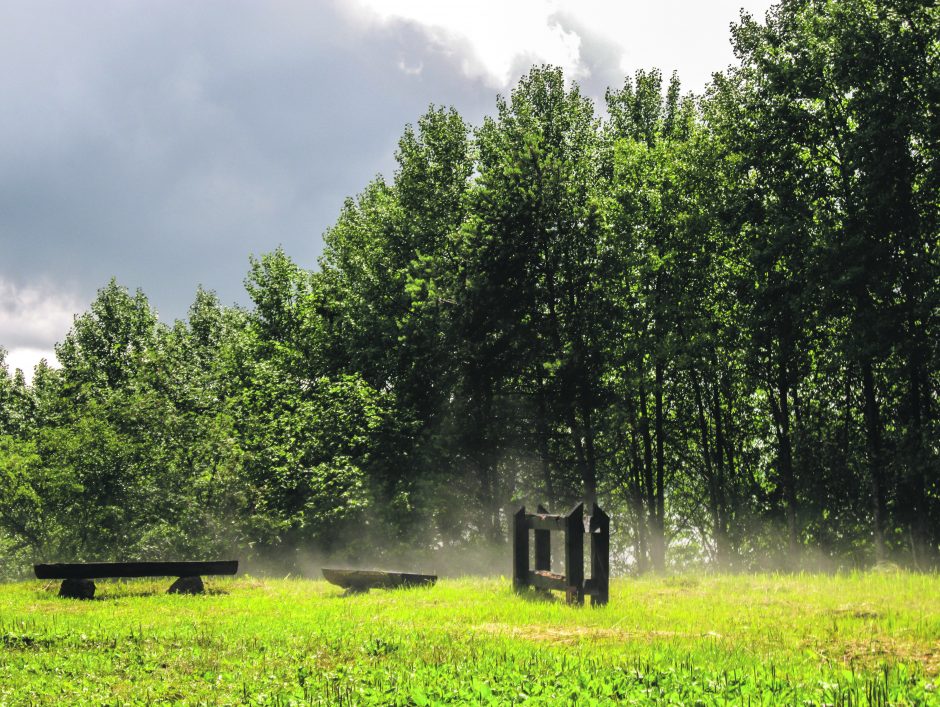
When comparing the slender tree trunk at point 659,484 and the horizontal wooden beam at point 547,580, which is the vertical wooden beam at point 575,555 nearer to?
the horizontal wooden beam at point 547,580

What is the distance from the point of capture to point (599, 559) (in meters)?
14.3

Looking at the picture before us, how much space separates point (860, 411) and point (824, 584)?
64.6 ft

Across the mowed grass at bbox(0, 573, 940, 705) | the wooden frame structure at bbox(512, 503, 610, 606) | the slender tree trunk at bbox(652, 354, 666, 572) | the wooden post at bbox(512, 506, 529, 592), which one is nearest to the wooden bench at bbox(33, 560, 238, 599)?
the mowed grass at bbox(0, 573, 940, 705)

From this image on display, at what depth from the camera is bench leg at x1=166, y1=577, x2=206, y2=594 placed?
1842 cm

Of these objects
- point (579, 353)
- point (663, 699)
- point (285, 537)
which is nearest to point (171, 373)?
point (285, 537)

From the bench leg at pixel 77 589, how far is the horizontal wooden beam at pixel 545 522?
396 inches

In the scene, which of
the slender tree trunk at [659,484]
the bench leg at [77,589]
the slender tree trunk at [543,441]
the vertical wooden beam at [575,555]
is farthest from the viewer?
the slender tree trunk at [543,441]

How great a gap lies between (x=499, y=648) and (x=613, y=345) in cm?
Result: 2187

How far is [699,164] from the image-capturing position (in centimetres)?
2961

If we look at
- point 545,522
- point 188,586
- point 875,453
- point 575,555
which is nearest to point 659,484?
point 875,453

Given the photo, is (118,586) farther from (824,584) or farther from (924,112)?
(924,112)

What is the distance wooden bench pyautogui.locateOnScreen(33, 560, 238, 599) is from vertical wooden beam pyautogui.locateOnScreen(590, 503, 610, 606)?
949cm

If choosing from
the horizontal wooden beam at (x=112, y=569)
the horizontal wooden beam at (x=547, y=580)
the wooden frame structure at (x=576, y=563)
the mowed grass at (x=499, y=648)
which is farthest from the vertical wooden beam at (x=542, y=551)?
the horizontal wooden beam at (x=112, y=569)

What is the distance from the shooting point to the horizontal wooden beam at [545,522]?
1523 centimetres
